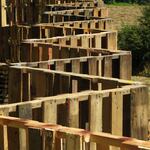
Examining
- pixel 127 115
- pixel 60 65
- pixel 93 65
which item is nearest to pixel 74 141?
pixel 127 115

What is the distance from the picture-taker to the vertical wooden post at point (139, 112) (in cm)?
566

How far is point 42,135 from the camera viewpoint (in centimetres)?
458

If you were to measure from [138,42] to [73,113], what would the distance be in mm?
17571

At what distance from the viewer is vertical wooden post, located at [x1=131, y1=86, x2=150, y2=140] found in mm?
5664

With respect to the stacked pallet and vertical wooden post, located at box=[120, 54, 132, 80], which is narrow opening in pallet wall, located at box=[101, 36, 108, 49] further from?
vertical wooden post, located at box=[120, 54, 132, 80]

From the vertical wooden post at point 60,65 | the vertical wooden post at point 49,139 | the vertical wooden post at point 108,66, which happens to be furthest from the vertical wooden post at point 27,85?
the vertical wooden post at point 49,139

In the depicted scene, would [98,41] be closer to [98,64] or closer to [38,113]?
[98,64]

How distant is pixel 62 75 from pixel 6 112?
62.7 inches

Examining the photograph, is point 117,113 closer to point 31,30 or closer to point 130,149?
point 130,149

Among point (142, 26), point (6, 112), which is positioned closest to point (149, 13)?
point (142, 26)

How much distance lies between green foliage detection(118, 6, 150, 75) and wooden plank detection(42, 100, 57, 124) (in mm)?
16657

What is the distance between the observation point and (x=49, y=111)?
5102 millimetres

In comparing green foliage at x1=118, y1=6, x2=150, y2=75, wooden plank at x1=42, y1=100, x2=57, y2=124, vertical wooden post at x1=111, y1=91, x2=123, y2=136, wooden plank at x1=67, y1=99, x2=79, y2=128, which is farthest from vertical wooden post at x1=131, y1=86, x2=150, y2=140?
green foliage at x1=118, y1=6, x2=150, y2=75

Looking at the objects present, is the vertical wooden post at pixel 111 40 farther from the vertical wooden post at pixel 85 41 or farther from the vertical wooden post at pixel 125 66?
the vertical wooden post at pixel 125 66
